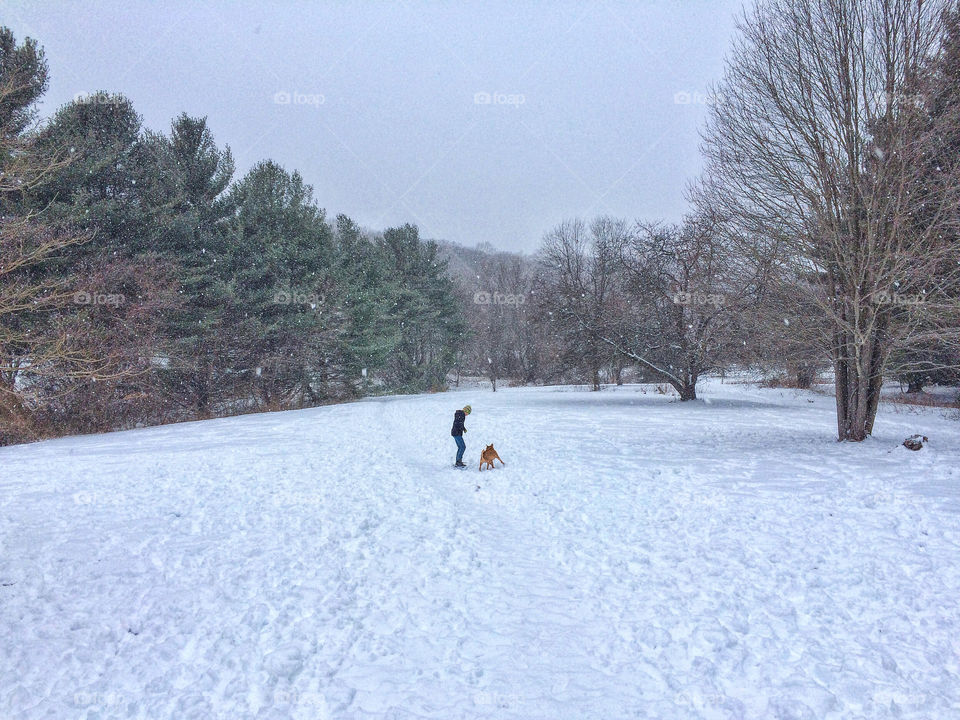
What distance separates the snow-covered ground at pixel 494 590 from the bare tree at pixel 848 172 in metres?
3.21

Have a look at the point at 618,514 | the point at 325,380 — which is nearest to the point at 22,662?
the point at 618,514

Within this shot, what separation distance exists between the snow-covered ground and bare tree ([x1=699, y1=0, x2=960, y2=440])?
3211 mm

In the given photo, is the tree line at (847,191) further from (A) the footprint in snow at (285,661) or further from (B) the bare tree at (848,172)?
(A) the footprint in snow at (285,661)

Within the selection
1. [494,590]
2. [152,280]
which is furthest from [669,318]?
[152,280]

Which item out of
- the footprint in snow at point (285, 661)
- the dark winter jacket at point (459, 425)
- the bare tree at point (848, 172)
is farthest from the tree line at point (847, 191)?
the footprint in snow at point (285, 661)

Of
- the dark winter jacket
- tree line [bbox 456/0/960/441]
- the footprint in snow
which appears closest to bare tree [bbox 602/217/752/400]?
tree line [bbox 456/0/960/441]

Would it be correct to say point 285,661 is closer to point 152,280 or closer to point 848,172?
point 848,172

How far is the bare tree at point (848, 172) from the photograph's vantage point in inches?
396

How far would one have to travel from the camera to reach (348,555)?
619 cm

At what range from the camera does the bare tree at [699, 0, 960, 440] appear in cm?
1005

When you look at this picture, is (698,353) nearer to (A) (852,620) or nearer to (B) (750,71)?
(B) (750,71)

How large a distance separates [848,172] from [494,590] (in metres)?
12.1

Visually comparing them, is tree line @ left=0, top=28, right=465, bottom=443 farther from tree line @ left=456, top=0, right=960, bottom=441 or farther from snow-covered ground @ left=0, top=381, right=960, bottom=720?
tree line @ left=456, top=0, right=960, bottom=441

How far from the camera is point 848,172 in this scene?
1078 centimetres
